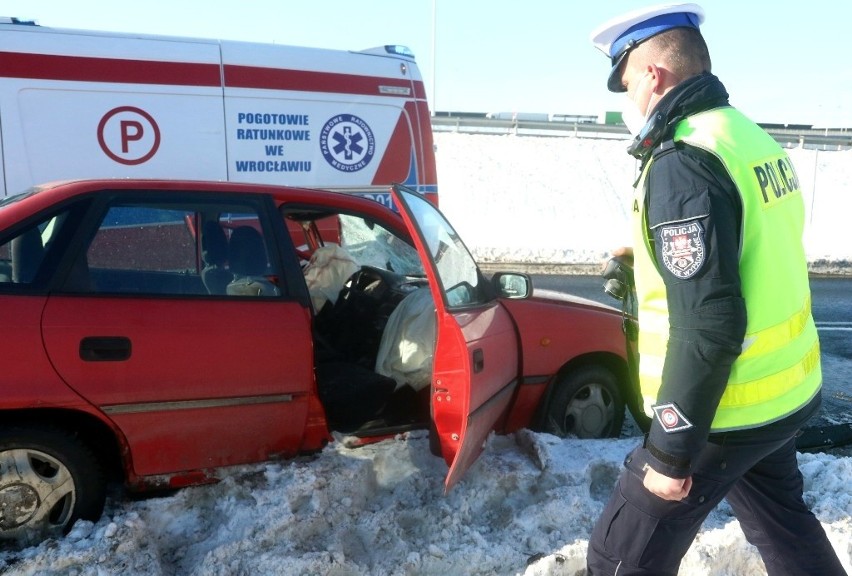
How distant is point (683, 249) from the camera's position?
6.08 ft

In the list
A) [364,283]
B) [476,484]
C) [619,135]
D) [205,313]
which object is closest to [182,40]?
[364,283]

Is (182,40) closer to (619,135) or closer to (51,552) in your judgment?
(51,552)

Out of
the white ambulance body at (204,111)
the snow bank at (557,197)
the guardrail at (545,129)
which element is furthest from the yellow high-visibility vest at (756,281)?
the guardrail at (545,129)

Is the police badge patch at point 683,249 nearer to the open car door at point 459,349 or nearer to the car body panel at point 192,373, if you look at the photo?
the open car door at point 459,349

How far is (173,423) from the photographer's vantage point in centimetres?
320

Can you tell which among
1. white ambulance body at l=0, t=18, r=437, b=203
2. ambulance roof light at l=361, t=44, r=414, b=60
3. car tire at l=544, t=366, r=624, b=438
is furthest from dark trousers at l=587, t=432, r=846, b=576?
ambulance roof light at l=361, t=44, r=414, b=60

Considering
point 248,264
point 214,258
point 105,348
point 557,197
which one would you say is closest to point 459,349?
point 248,264

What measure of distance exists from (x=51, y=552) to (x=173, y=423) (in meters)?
0.64

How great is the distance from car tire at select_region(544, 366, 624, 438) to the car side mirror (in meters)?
0.63

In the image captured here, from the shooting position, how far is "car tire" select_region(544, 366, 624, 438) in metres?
4.18

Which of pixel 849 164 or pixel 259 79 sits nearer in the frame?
pixel 259 79

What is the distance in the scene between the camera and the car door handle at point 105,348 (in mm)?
3018

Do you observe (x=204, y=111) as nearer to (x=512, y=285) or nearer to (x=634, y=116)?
(x=512, y=285)

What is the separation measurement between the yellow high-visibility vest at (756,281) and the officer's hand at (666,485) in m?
0.17
